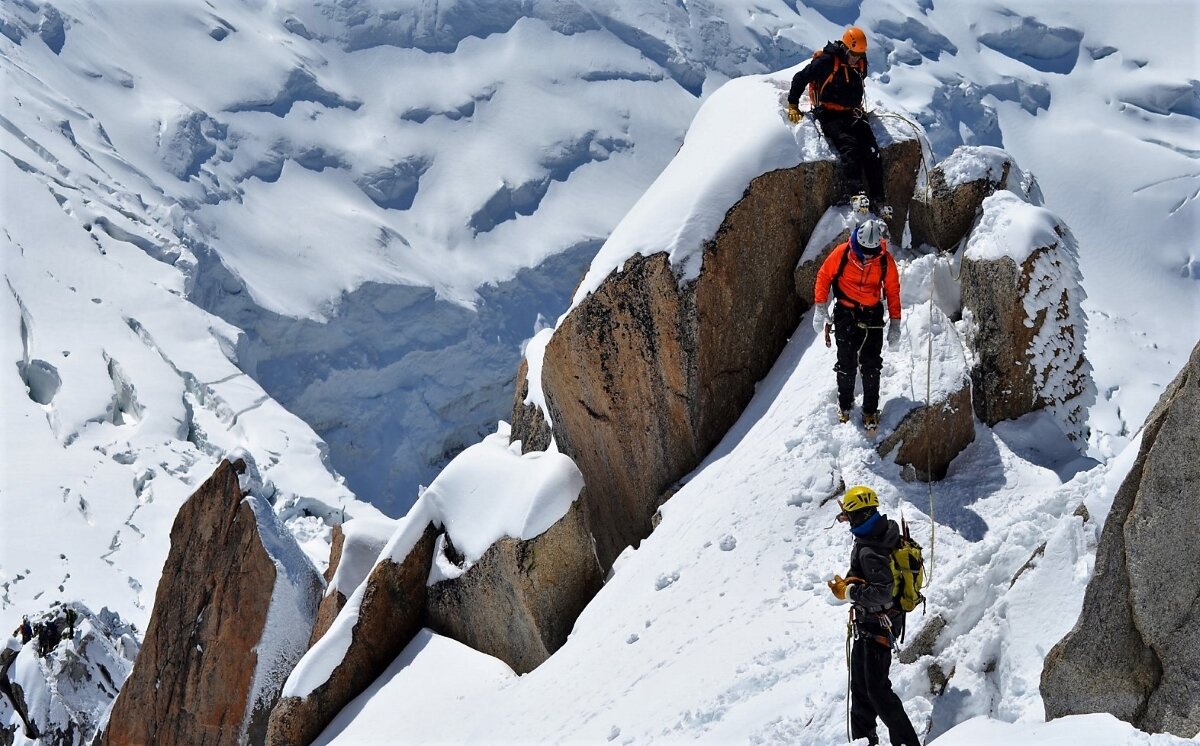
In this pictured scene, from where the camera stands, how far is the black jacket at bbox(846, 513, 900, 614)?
18.5ft

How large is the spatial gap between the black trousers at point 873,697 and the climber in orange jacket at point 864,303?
3.04m

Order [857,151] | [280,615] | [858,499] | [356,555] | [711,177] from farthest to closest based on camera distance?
[280,615] < [356,555] < [857,151] < [711,177] < [858,499]

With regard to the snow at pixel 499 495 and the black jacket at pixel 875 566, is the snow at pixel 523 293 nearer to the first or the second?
the snow at pixel 499 495

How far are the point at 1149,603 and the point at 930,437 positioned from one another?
3554mm

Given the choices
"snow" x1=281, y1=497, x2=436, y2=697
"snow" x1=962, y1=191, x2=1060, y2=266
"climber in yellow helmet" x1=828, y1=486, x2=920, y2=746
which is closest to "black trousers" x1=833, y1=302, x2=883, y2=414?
"snow" x1=962, y1=191, x2=1060, y2=266

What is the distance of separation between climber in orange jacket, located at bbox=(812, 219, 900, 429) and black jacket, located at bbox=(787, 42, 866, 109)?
3020mm

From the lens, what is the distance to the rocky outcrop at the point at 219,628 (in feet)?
39.6

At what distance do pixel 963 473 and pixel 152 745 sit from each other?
31.6 feet

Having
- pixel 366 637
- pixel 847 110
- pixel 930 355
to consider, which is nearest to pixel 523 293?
pixel 847 110

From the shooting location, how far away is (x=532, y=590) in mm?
9867

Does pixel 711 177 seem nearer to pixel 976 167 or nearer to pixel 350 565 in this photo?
A: pixel 976 167

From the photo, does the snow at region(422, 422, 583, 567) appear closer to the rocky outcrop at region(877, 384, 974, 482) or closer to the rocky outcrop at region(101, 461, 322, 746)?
the rocky outcrop at region(101, 461, 322, 746)

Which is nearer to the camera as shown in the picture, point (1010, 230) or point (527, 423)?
point (1010, 230)

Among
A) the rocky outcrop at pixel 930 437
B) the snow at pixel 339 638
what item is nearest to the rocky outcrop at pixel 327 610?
the snow at pixel 339 638
